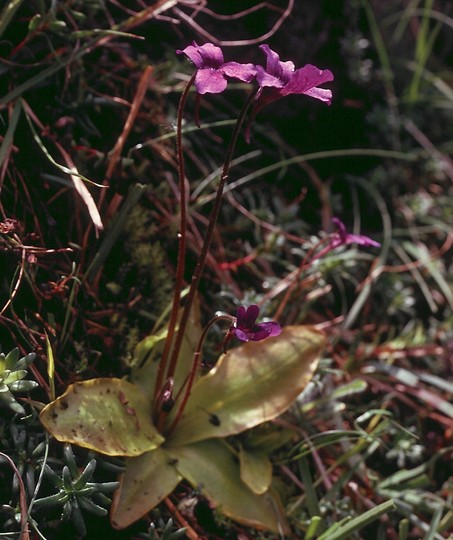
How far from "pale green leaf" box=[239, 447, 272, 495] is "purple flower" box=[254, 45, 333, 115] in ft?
2.33

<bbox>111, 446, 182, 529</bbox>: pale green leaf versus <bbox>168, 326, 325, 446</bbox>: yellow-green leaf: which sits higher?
<bbox>168, 326, 325, 446</bbox>: yellow-green leaf

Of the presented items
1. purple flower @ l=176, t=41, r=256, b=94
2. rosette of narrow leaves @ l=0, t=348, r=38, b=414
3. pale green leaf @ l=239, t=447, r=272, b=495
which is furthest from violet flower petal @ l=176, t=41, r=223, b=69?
pale green leaf @ l=239, t=447, r=272, b=495

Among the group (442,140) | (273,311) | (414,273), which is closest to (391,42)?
(442,140)

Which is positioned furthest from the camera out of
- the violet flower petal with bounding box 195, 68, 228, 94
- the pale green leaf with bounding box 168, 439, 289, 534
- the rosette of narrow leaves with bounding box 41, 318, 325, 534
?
the pale green leaf with bounding box 168, 439, 289, 534

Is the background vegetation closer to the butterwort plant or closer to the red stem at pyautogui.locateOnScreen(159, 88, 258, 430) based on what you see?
the butterwort plant

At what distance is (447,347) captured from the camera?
2.10 m

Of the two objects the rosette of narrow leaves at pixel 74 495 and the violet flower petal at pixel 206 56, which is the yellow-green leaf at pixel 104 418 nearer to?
the rosette of narrow leaves at pixel 74 495

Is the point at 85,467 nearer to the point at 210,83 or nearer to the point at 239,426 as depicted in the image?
the point at 239,426

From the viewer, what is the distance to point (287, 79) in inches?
→ 44.9

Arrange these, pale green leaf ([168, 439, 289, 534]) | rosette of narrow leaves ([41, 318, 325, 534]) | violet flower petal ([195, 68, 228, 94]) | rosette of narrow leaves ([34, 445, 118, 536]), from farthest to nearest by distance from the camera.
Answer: pale green leaf ([168, 439, 289, 534]), rosette of narrow leaves ([41, 318, 325, 534]), rosette of narrow leaves ([34, 445, 118, 536]), violet flower petal ([195, 68, 228, 94])

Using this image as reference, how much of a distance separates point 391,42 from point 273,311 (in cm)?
134

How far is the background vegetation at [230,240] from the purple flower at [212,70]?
1.08ft

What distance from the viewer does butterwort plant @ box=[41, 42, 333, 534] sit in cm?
128

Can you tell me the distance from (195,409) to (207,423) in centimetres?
4
